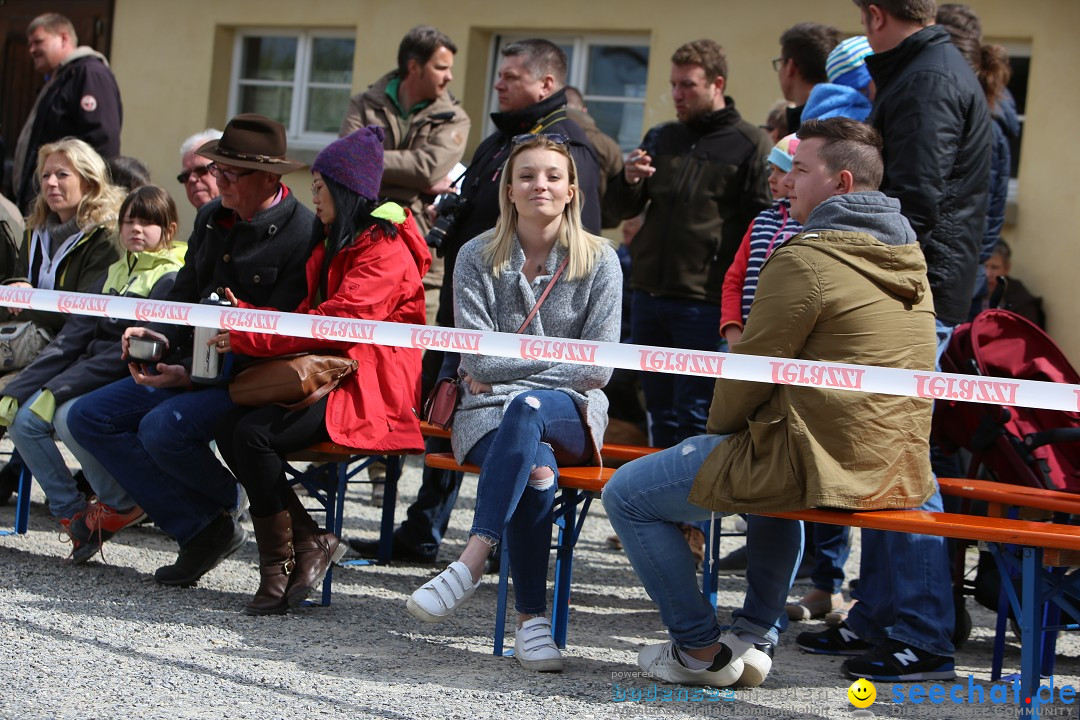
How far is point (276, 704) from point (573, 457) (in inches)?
54.2

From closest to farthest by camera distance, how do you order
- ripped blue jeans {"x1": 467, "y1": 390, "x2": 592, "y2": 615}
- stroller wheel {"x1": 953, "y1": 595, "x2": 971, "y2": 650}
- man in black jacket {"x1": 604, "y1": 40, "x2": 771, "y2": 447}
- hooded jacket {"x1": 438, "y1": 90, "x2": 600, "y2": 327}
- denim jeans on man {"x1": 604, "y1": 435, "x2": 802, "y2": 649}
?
denim jeans on man {"x1": 604, "y1": 435, "x2": 802, "y2": 649} < ripped blue jeans {"x1": 467, "y1": 390, "x2": 592, "y2": 615} < stroller wheel {"x1": 953, "y1": 595, "x2": 971, "y2": 650} < hooded jacket {"x1": 438, "y1": 90, "x2": 600, "y2": 327} < man in black jacket {"x1": 604, "y1": 40, "x2": 771, "y2": 447}

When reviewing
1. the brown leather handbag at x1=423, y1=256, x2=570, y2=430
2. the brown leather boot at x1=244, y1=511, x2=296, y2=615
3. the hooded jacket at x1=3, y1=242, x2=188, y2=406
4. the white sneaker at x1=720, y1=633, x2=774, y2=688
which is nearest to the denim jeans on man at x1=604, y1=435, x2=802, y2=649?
the white sneaker at x1=720, y1=633, x2=774, y2=688

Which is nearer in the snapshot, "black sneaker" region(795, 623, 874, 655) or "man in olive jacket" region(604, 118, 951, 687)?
"man in olive jacket" region(604, 118, 951, 687)

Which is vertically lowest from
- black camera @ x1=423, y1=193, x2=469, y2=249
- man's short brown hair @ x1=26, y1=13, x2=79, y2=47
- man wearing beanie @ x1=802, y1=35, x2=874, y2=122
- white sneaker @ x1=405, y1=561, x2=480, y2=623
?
white sneaker @ x1=405, y1=561, x2=480, y2=623

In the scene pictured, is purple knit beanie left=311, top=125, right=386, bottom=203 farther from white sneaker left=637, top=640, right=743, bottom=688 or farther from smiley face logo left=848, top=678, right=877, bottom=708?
smiley face logo left=848, top=678, right=877, bottom=708

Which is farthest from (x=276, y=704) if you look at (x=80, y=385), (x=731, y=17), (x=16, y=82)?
(x=16, y=82)

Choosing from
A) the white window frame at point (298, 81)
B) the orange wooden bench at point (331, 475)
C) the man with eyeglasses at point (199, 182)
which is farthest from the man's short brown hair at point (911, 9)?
the white window frame at point (298, 81)

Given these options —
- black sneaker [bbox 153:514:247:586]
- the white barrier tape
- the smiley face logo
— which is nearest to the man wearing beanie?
the white barrier tape

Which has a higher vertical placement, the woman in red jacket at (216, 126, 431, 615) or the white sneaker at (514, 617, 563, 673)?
the woman in red jacket at (216, 126, 431, 615)

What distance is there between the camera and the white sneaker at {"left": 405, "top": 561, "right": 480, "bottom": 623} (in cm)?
438

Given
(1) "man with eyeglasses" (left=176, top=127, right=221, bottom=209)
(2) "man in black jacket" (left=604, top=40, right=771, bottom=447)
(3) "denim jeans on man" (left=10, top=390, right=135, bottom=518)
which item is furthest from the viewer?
(1) "man with eyeglasses" (left=176, top=127, right=221, bottom=209)

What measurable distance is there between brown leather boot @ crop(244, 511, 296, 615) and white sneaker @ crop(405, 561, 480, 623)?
889mm

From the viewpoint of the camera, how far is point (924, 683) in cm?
462

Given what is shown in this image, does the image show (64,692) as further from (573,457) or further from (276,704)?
(573,457)
